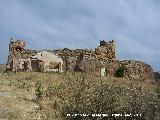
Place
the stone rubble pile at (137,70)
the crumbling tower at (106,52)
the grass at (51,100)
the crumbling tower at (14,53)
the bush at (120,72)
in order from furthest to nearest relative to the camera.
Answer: the crumbling tower at (106,52), the stone rubble pile at (137,70), the bush at (120,72), the crumbling tower at (14,53), the grass at (51,100)

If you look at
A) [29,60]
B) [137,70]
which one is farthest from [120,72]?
[29,60]

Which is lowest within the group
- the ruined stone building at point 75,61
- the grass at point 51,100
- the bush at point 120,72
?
the grass at point 51,100

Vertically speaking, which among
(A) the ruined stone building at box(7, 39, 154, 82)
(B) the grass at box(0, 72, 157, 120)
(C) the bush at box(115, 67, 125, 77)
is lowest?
(B) the grass at box(0, 72, 157, 120)

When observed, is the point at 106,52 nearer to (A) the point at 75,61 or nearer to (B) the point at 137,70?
(B) the point at 137,70

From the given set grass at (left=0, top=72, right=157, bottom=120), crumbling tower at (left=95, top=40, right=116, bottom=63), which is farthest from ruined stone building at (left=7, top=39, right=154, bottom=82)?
grass at (left=0, top=72, right=157, bottom=120)

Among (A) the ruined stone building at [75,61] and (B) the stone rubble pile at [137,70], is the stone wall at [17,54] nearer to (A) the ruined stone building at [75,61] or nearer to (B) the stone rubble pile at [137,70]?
(A) the ruined stone building at [75,61]

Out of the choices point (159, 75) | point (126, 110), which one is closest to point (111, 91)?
point (126, 110)

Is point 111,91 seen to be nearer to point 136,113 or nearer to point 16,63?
point 136,113

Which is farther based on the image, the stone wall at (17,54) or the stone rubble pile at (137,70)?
the stone rubble pile at (137,70)

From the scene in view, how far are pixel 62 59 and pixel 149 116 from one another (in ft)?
78.2

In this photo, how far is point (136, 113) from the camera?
12.4 metres

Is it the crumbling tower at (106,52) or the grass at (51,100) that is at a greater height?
the crumbling tower at (106,52)

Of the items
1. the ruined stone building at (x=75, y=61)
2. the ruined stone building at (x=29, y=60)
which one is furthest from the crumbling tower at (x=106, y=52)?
the ruined stone building at (x=29, y=60)

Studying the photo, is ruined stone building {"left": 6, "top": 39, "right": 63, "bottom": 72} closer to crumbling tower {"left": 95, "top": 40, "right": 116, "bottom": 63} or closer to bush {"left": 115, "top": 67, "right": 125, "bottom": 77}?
crumbling tower {"left": 95, "top": 40, "right": 116, "bottom": 63}
